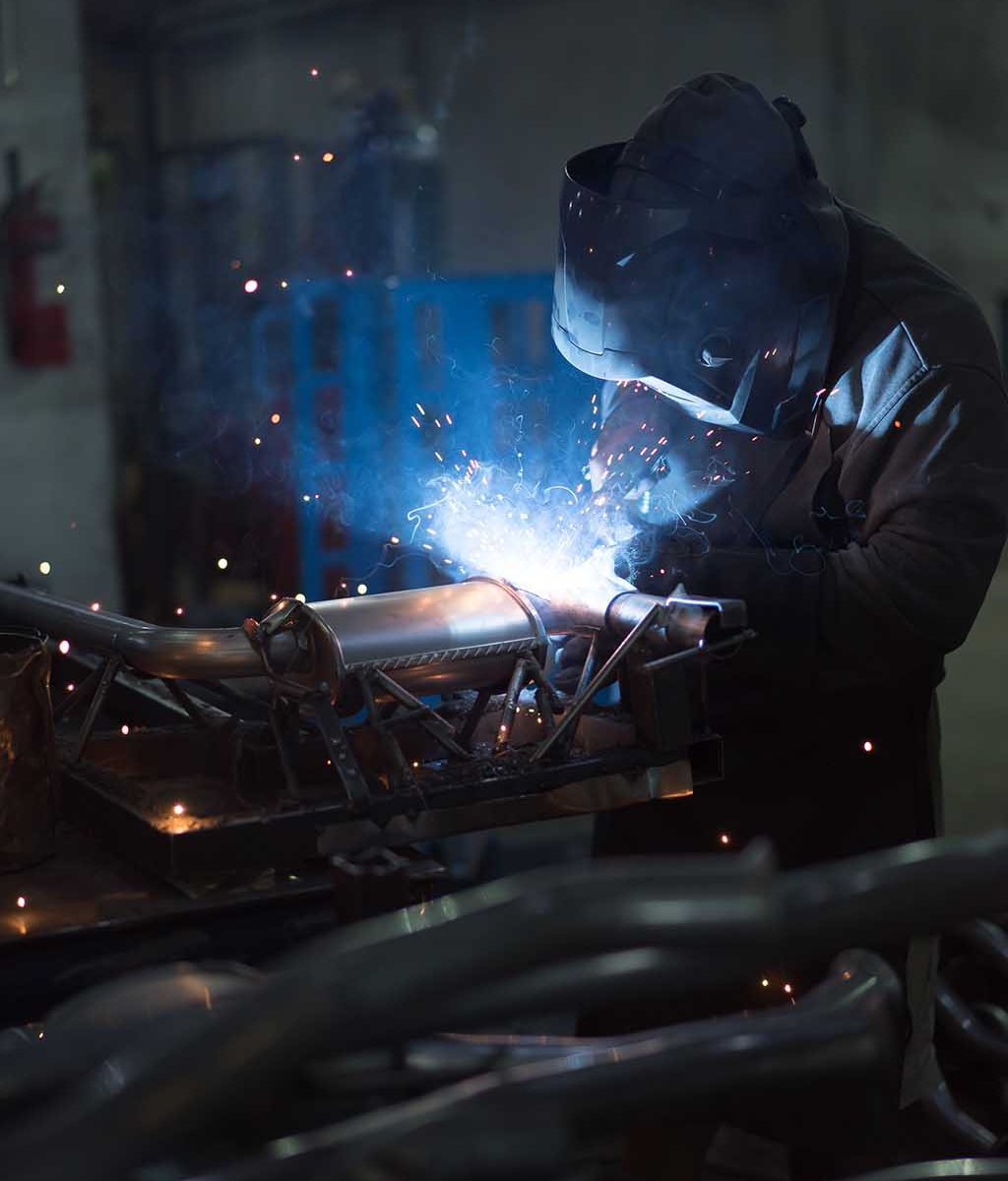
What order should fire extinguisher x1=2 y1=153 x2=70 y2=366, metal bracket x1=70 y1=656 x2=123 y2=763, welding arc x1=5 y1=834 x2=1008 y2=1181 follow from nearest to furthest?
welding arc x1=5 y1=834 x2=1008 y2=1181 < metal bracket x1=70 y1=656 x2=123 y2=763 < fire extinguisher x1=2 y1=153 x2=70 y2=366

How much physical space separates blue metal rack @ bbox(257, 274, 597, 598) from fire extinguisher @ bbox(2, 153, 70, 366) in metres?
1.20

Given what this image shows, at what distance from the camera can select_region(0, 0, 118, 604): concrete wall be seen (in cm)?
646

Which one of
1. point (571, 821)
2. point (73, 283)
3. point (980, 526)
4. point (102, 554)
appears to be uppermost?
point (980, 526)

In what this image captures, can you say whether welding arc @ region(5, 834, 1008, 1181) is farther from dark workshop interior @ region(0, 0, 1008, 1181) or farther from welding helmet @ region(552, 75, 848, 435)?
welding helmet @ region(552, 75, 848, 435)

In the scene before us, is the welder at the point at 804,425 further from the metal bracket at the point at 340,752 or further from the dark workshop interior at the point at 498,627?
the metal bracket at the point at 340,752

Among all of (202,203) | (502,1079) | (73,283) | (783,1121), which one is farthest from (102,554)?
(502,1079)

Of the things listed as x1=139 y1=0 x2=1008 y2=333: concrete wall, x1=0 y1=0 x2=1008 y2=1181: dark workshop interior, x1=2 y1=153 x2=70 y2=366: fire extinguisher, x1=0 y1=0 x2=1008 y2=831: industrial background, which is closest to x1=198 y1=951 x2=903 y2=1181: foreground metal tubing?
x1=0 y1=0 x2=1008 y2=1181: dark workshop interior

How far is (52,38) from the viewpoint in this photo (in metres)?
6.50

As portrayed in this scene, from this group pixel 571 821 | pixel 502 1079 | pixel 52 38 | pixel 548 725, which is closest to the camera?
pixel 502 1079

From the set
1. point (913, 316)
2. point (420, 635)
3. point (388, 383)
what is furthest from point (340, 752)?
point (388, 383)

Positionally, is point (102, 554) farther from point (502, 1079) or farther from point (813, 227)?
point (502, 1079)

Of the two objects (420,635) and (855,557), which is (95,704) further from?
(855,557)

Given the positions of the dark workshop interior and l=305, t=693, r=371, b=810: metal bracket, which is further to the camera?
l=305, t=693, r=371, b=810: metal bracket

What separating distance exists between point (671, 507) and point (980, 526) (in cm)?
60
